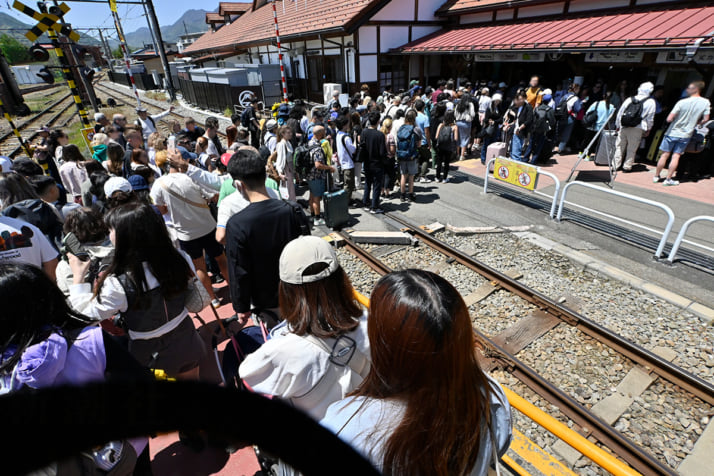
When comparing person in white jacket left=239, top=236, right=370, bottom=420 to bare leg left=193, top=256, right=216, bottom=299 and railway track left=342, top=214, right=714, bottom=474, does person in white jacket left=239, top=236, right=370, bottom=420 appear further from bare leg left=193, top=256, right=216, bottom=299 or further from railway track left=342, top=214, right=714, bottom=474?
bare leg left=193, top=256, right=216, bottom=299

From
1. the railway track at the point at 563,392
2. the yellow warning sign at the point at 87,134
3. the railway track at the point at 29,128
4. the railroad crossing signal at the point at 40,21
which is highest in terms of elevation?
the railroad crossing signal at the point at 40,21

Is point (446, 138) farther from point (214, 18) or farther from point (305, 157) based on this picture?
point (214, 18)

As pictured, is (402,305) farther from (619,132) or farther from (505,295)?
(619,132)

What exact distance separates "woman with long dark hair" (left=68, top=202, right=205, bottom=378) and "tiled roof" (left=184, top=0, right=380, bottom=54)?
618 inches

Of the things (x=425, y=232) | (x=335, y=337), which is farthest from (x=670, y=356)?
(x=335, y=337)

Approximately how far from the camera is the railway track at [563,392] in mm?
3043

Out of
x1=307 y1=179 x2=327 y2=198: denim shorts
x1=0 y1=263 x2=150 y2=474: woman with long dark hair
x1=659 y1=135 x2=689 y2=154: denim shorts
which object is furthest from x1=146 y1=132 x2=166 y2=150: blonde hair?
x1=659 y1=135 x2=689 y2=154: denim shorts

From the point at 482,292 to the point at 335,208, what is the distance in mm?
3219

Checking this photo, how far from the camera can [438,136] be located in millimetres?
8656

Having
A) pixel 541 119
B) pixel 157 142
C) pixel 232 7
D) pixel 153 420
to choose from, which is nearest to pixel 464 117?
pixel 541 119

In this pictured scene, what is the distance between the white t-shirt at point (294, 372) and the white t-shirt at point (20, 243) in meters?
2.50

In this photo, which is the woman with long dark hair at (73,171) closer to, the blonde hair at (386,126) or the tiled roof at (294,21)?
the blonde hair at (386,126)

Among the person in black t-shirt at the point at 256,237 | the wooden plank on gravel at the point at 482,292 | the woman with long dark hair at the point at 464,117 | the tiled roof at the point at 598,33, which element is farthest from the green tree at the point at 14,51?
the wooden plank on gravel at the point at 482,292

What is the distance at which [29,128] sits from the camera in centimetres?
1966
